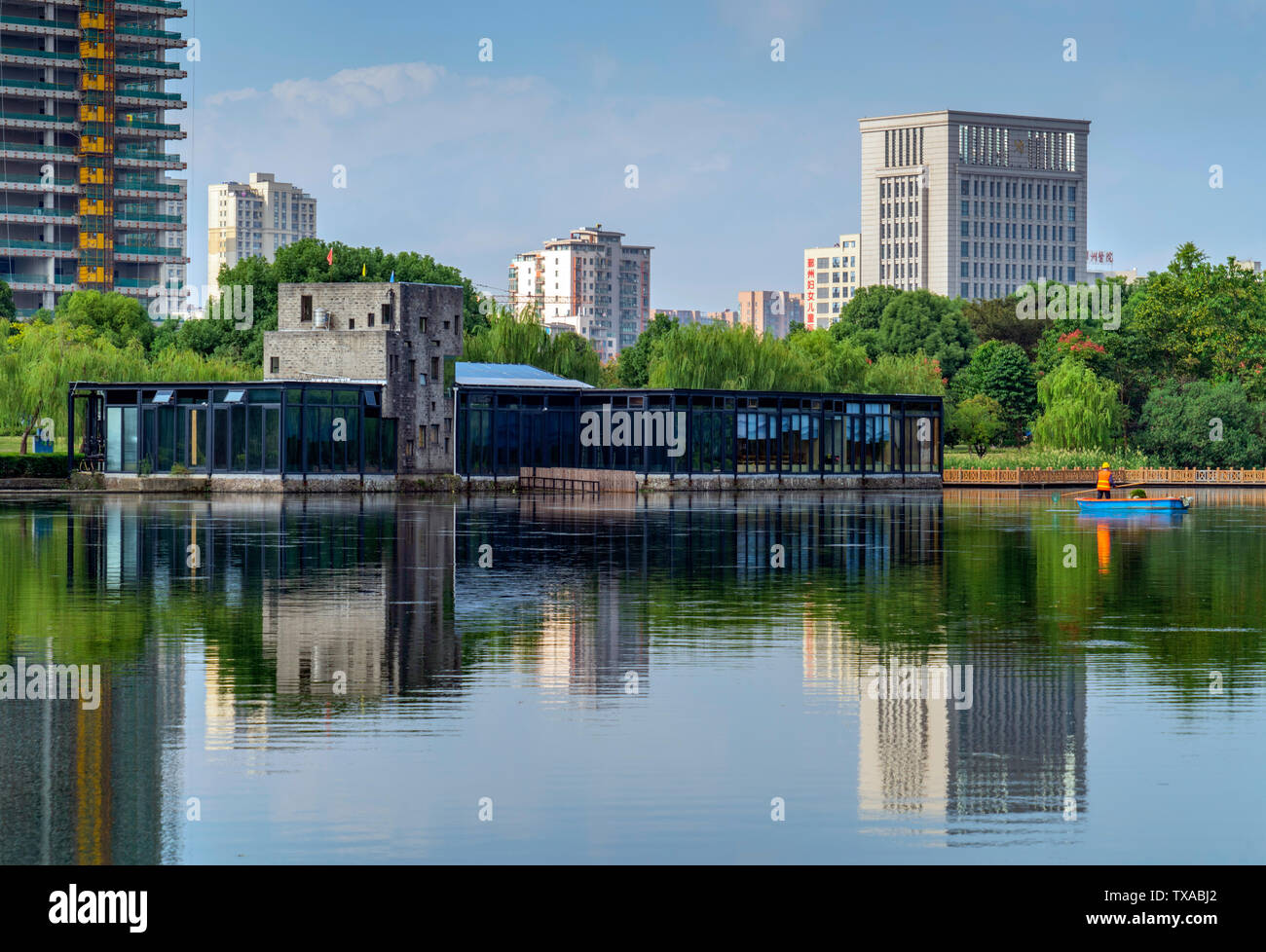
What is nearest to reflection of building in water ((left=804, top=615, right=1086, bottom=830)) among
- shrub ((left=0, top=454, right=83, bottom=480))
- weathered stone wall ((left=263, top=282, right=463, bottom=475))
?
weathered stone wall ((left=263, top=282, right=463, bottom=475))

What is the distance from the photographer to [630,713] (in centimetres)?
1512

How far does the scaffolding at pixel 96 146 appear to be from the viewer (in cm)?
16662

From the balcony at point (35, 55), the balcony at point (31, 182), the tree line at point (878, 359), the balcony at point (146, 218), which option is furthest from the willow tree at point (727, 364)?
the balcony at point (146, 218)

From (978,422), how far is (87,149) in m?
106

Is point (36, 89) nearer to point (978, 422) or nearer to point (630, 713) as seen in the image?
point (978, 422)

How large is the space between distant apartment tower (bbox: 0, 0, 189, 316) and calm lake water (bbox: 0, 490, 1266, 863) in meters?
148

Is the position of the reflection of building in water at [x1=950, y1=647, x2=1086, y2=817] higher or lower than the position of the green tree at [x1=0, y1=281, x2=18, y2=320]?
lower

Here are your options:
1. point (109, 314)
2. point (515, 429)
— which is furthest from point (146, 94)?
point (515, 429)

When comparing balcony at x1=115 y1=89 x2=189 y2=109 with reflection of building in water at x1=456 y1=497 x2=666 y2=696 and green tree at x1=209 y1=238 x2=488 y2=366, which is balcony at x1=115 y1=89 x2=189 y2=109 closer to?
green tree at x1=209 y1=238 x2=488 y2=366

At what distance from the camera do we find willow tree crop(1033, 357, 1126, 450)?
99.2 m

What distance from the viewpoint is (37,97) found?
Answer: 546 ft

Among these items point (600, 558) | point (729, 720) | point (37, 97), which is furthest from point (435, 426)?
point (37, 97)
